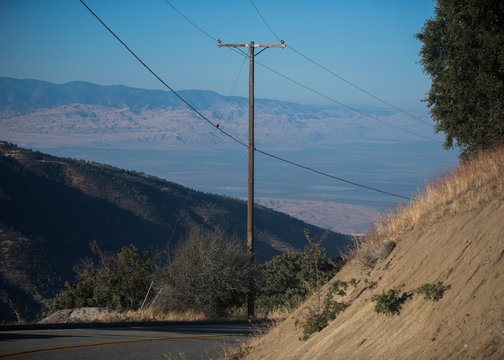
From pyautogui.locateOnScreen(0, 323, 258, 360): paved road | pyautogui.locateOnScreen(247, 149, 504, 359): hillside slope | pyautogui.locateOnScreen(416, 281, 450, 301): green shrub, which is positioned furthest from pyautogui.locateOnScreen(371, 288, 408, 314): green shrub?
pyautogui.locateOnScreen(0, 323, 258, 360): paved road

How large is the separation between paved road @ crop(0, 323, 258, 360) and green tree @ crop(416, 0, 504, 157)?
967cm

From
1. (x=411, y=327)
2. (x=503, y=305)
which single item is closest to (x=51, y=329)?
(x=411, y=327)

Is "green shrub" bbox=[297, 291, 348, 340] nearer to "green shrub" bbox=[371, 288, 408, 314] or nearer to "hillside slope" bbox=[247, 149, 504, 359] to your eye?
"hillside slope" bbox=[247, 149, 504, 359]

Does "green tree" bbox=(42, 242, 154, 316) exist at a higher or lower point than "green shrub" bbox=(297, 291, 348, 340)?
lower

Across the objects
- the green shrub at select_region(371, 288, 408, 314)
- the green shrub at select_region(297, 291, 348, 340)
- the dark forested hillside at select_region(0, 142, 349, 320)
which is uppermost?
the green shrub at select_region(371, 288, 408, 314)

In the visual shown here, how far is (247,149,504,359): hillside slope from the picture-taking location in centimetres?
611

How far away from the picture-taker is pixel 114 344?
412 inches

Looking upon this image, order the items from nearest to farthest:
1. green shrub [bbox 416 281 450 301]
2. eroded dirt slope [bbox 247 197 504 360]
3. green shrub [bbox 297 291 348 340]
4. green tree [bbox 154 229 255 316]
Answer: eroded dirt slope [bbox 247 197 504 360]
green shrub [bbox 416 281 450 301]
green shrub [bbox 297 291 348 340]
green tree [bbox 154 229 255 316]

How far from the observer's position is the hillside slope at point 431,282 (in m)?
6.11

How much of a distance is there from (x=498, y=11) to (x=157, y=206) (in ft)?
229

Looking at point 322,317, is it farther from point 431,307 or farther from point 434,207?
point 434,207

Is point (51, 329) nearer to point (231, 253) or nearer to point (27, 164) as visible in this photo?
point (231, 253)

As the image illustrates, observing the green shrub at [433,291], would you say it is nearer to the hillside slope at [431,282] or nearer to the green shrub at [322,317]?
the hillside slope at [431,282]

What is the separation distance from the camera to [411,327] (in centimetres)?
662
